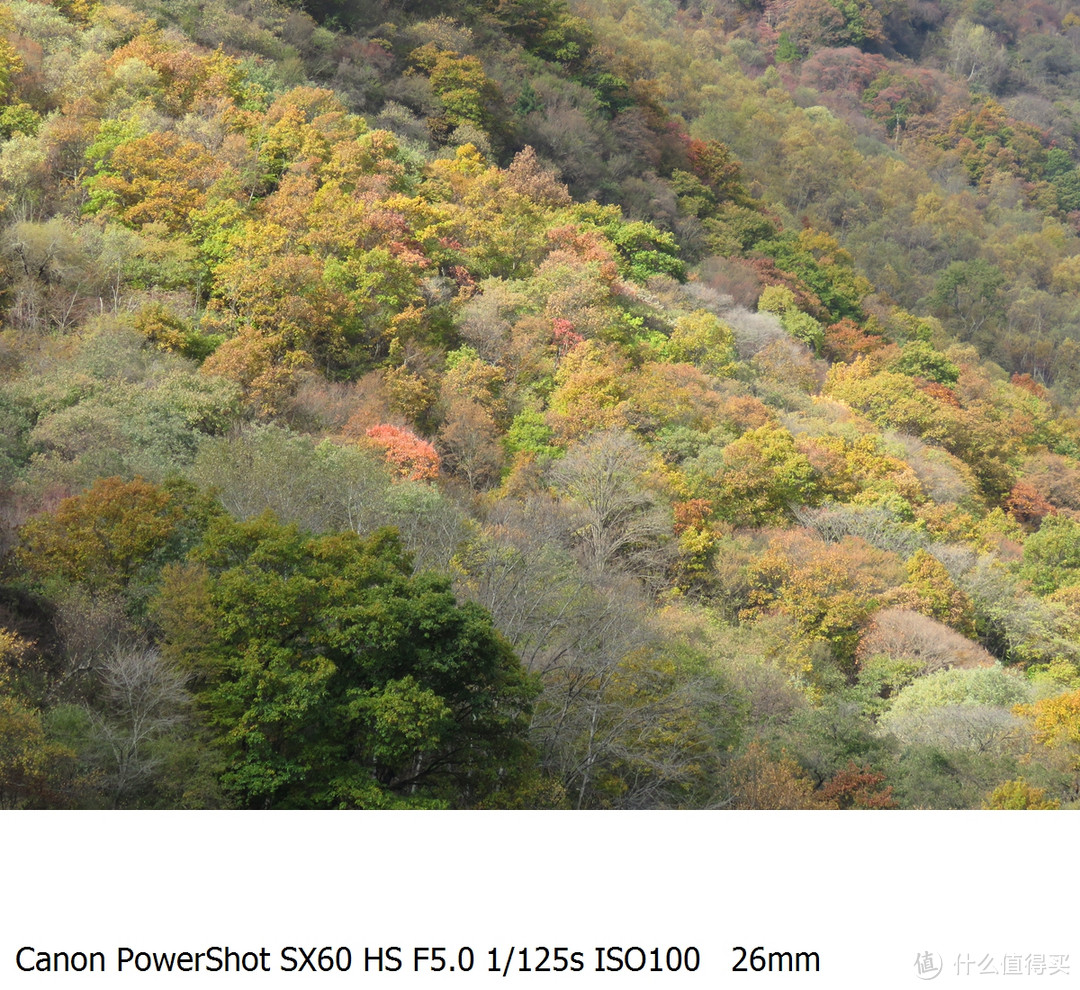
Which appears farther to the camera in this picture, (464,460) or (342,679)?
(464,460)

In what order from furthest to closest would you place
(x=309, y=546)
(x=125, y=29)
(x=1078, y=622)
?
(x=125, y=29)
(x=1078, y=622)
(x=309, y=546)

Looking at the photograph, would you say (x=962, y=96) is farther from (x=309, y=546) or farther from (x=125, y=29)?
(x=309, y=546)

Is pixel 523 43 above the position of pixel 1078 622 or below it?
above

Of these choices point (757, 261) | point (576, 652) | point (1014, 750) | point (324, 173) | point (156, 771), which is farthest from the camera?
point (757, 261)

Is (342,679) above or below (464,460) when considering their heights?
above

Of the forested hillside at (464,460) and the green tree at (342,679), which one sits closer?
the green tree at (342,679)

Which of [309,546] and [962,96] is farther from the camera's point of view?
[962,96]

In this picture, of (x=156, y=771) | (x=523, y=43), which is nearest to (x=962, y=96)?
(x=523, y=43)
